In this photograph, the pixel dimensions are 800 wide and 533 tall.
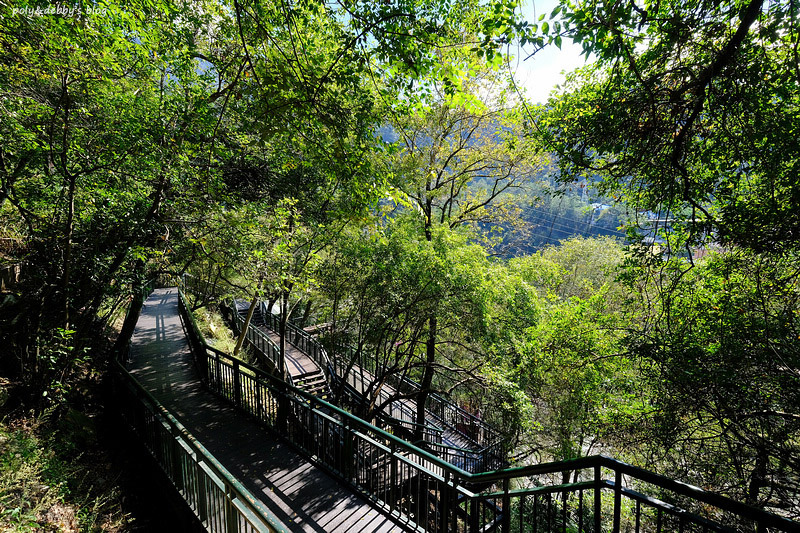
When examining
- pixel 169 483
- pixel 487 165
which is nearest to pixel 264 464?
pixel 169 483

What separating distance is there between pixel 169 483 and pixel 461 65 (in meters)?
6.65

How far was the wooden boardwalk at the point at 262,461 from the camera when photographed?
14.4 feet

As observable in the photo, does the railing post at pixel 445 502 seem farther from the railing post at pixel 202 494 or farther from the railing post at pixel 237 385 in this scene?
the railing post at pixel 237 385

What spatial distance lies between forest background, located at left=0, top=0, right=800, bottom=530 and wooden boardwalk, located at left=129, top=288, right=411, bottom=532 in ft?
4.38

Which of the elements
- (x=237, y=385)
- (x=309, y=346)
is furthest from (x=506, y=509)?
(x=309, y=346)

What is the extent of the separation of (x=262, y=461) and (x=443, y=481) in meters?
3.34

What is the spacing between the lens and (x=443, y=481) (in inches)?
151

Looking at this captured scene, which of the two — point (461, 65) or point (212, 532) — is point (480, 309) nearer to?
point (461, 65)

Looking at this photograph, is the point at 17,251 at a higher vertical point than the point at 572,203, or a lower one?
lower

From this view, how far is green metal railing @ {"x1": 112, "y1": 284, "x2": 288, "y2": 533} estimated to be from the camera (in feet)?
10.8

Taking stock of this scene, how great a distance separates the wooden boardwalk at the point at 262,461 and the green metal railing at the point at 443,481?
0.63ft

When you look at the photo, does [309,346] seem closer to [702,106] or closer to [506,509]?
[506,509]

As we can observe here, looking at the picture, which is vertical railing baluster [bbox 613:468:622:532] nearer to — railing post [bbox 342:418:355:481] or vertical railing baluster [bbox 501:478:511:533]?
vertical railing baluster [bbox 501:478:511:533]

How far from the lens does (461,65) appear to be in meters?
3.43
